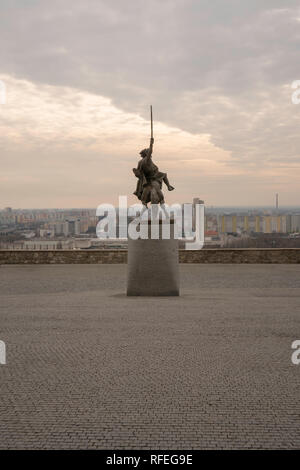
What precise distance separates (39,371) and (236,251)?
Answer: 16.3 m

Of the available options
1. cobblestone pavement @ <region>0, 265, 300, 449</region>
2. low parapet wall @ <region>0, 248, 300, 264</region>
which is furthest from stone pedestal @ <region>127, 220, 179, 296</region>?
low parapet wall @ <region>0, 248, 300, 264</region>

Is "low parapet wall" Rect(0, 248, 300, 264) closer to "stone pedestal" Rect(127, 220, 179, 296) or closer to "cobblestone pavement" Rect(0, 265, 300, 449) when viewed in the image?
"stone pedestal" Rect(127, 220, 179, 296)

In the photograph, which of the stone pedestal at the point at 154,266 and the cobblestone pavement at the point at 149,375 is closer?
the cobblestone pavement at the point at 149,375

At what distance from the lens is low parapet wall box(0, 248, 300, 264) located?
20828mm

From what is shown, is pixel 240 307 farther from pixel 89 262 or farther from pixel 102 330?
pixel 89 262

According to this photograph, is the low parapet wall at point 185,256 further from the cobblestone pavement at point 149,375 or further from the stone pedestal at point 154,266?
the cobblestone pavement at point 149,375

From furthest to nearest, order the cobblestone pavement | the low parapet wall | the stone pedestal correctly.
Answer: the low parapet wall → the stone pedestal → the cobblestone pavement

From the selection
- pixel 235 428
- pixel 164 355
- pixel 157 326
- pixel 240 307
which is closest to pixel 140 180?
pixel 240 307

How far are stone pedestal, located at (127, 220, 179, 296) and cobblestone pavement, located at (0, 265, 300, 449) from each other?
42.3 inches

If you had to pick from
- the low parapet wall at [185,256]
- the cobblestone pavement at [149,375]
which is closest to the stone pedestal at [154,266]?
the cobblestone pavement at [149,375]

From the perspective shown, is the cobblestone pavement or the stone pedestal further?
the stone pedestal

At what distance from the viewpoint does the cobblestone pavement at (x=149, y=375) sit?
3836mm

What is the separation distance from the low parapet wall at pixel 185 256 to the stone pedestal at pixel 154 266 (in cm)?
873

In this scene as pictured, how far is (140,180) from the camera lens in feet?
42.0
